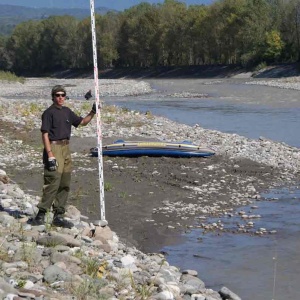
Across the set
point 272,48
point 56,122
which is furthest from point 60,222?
point 272,48

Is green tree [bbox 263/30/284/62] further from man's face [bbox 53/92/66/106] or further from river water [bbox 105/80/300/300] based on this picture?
man's face [bbox 53/92/66/106]

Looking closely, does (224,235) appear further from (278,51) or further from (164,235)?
(278,51)

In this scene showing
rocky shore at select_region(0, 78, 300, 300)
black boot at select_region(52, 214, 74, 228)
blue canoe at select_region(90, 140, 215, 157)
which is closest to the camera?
rocky shore at select_region(0, 78, 300, 300)

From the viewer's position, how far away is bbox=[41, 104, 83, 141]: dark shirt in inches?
375

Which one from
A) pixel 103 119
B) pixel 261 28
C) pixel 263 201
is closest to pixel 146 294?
pixel 263 201

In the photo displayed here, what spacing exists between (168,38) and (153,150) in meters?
102

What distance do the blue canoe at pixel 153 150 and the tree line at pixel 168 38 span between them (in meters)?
A: 74.2

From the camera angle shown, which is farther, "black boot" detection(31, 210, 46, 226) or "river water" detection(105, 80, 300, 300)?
"black boot" detection(31, 210, 46, 226)

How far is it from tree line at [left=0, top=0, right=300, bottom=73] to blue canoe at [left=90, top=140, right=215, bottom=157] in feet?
244

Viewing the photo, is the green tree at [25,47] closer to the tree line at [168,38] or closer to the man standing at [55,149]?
the tree line at [168,38]

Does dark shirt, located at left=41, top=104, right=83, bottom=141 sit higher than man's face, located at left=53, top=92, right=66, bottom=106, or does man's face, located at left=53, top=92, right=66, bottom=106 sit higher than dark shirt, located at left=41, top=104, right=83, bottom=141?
man's face, located at left=53, top=92, right=66, bottom=106

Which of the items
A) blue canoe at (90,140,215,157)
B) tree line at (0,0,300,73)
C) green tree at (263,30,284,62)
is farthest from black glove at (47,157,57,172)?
green tree at (263,30,284,62)

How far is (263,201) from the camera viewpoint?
14.8 m

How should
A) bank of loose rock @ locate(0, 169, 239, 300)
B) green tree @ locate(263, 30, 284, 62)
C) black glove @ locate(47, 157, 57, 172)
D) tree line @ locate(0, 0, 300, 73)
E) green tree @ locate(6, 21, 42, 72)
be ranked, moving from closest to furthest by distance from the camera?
1. bank of loose rock @ locate(0, 169, 239, 300)
2. black glove @ locate(47, 157, 57, 172)
3. green tree @ locate(263, 30, 284, 62)
4. tree line @ locate(0, 0, 300, 73)
5. green tree @ locate(6, 21, 42, 72)
